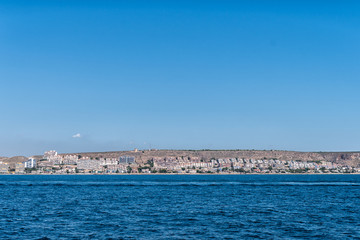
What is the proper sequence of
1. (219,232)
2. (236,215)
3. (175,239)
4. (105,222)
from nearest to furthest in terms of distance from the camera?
(175,239) < (219,232) < (105,222) < (236,215)

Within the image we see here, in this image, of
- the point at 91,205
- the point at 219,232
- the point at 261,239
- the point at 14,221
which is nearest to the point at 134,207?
the point at 91,205

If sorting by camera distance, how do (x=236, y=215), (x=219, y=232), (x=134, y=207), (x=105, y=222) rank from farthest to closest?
(x=134, y=207), (x=236, y=215), (x=105, y=222), (x=219, y=232)

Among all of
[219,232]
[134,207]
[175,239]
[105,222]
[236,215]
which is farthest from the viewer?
[134,207]

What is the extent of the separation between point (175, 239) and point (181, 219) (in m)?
10.7

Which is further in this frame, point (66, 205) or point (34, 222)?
point (66, 205)

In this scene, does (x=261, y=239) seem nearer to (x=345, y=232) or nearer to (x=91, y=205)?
(x=345, y=232)

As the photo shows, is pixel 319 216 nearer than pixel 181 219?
No

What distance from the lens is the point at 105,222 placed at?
40875 mm

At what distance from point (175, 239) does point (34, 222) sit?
17002 millimetres

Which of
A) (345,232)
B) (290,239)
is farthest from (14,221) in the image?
(345,232)

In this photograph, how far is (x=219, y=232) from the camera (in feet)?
116

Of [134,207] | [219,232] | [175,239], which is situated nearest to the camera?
[175,239]

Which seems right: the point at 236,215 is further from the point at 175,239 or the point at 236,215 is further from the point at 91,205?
the point at 91,205

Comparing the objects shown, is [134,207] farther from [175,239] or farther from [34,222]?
[175,239]
